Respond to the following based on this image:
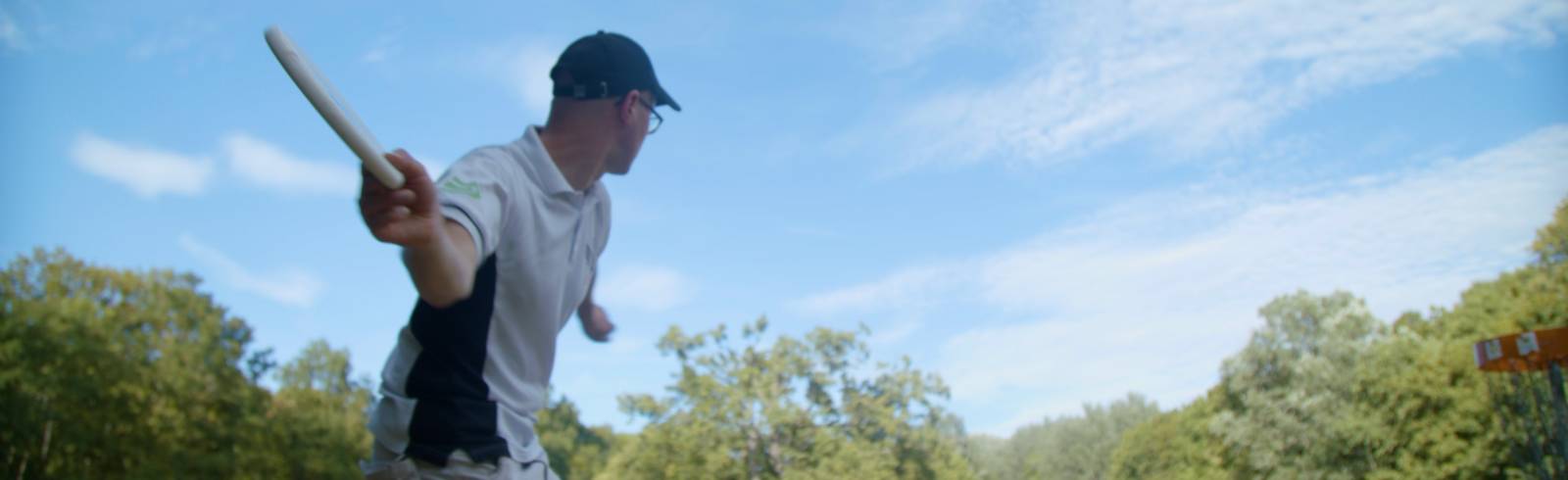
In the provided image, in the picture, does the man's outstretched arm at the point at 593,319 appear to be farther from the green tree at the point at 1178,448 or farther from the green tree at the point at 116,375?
the green tree at the point at 1178,448

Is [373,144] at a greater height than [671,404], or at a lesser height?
lesser

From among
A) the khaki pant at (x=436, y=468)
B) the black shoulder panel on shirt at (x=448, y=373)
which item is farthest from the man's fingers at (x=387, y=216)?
the khaki pant at (x=436, y=468)

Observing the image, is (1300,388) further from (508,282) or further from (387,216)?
(387,216)

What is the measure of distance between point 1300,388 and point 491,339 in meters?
41.7

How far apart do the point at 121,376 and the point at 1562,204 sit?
45045 millimetres

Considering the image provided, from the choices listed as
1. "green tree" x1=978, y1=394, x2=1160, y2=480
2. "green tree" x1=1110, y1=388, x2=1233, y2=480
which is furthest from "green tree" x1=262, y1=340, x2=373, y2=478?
"green tree" x1=978, y1=394, x2=1160, y2=480

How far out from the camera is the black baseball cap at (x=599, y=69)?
8.32 ft

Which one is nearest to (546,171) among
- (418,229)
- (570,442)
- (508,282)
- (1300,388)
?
(508,282)

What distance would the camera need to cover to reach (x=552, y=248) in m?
2.37

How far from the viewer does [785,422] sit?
1495 inches

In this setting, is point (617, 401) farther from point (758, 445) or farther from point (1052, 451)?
point (1052, 451)

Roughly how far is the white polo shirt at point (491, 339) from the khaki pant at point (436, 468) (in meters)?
0.02

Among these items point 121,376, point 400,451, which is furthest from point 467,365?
point 121,376

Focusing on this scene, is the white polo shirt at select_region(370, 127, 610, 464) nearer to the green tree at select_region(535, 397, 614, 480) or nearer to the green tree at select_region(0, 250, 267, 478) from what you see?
the green tree at select_region(0, 250, 267, 478)
